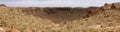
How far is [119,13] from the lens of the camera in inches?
2012

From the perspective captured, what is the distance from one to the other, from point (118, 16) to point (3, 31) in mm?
30169

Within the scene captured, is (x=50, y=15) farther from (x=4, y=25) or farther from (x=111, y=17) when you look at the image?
(x=4, y=25)

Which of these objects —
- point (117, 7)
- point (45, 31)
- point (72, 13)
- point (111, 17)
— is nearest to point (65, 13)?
point (72, 13)

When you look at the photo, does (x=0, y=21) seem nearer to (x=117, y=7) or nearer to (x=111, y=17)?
(x=111, y=17)

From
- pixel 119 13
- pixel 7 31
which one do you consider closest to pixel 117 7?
pixel 119 13

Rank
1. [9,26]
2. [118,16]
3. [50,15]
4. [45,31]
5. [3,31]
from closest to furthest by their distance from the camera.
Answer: [3,31]
[9,26]
[45,31]
[118,16]
[50,15]

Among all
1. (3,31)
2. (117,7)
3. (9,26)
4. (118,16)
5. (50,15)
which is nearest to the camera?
(3,31)

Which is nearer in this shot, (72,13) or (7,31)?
(7,31)

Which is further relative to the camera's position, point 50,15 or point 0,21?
point 50,15

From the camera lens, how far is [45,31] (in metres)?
25.2

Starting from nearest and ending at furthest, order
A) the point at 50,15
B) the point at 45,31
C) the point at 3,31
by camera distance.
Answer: the point at 3,31 < the point at 45,31 < the point at 50,15

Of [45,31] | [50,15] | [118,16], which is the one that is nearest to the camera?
[45,31]

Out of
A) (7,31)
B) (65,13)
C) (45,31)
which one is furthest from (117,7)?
(65,13)

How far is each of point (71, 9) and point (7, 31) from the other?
11153cm
